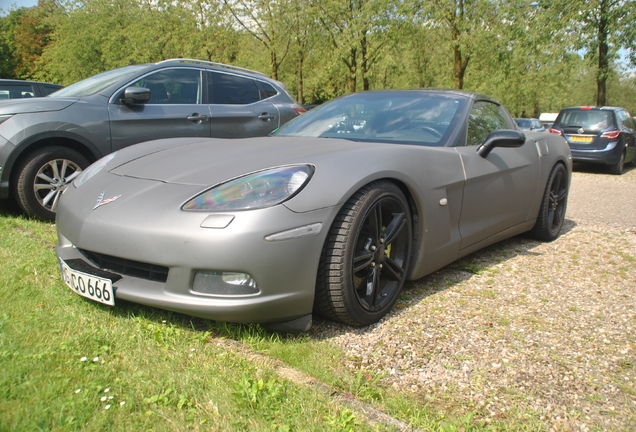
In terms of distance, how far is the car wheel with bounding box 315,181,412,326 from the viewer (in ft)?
7.83

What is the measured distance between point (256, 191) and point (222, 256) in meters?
0.35

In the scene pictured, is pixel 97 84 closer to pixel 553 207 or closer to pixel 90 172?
pixel 90 172

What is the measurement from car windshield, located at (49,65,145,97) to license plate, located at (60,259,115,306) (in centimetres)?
303

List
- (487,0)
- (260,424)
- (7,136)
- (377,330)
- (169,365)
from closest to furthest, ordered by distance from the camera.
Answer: (260,424) → (169,365) → (377,330) → (7,136) → (487,0)

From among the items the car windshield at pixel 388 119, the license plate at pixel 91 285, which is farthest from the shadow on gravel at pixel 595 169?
the license plate at pixel 91 285

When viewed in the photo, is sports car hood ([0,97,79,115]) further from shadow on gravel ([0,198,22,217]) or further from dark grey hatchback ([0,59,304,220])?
shadow on gravel ([0,198,22,217])

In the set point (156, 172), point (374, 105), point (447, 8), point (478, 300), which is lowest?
point (478, 300)

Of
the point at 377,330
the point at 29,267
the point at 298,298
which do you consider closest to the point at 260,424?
the point at 298,298

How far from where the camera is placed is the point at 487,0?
64.2 ft

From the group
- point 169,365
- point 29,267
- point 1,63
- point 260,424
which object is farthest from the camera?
point 1,63

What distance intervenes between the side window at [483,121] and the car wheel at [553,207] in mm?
706

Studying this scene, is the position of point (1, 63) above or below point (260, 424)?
above

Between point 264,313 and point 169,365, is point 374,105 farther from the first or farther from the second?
point 169,365

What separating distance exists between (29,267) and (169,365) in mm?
1542
